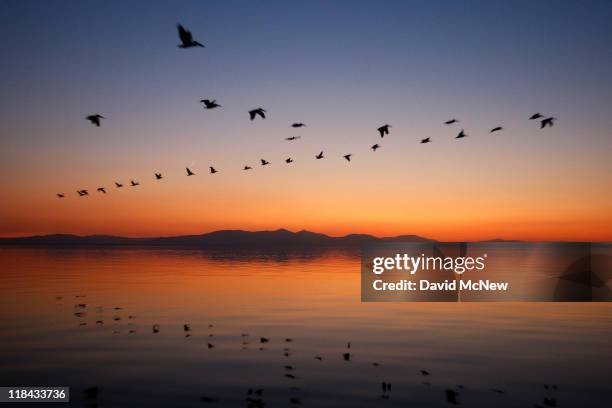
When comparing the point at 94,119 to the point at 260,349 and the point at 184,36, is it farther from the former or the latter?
the point at 260,349

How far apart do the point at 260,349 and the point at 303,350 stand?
1.69m

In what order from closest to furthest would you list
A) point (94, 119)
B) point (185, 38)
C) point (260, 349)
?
1. point (185, 38)
2. point (260, 349)
3. point (94, 119)

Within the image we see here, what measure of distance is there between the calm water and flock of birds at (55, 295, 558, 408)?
0.32ft

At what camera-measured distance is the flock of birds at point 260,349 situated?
48.1 feet

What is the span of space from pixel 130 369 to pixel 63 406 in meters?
3.55

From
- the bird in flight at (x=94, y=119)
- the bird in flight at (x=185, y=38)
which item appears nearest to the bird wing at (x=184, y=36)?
the bird in flight at (x=185, y=38)

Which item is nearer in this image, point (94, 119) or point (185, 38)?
point (185, 38)

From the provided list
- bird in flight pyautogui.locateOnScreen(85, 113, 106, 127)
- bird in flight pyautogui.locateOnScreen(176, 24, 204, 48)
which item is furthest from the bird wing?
bird in flight pyautogui.locateOnScreen(85, 113, 106, 127)

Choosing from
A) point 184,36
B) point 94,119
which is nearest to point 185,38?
point 184,36

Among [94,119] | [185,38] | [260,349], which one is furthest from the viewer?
[94,119]

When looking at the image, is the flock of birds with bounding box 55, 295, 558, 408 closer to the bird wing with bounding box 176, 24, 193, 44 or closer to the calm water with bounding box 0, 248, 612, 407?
the calm water with bounding box 0, 248, 612, 407

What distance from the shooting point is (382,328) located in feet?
83.1

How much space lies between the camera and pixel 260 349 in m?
20.8

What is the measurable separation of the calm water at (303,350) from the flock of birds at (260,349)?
0.32ft
